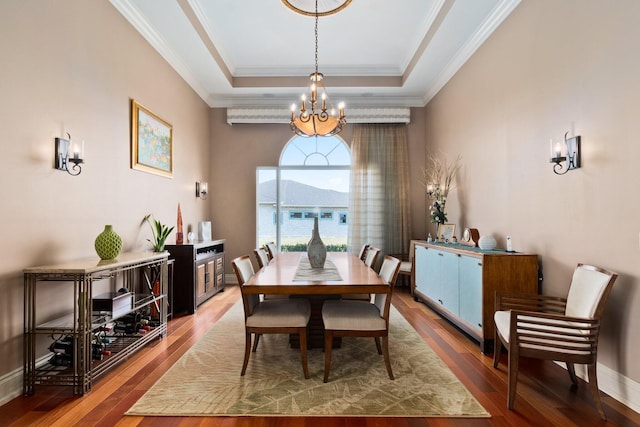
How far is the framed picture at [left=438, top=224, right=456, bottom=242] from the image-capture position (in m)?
4.64

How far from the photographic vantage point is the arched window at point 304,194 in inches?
248

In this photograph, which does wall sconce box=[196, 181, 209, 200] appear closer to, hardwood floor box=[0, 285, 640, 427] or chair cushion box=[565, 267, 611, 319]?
hardwood floor box=[0, 285, 640, 427]

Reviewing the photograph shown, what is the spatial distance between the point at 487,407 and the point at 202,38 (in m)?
4.46

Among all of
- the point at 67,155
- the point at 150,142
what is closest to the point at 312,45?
the point at 150,142

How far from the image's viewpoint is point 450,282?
3736 millimetres

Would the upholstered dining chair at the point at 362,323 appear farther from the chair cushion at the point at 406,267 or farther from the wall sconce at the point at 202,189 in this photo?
the wall sconce at the point at 202,189

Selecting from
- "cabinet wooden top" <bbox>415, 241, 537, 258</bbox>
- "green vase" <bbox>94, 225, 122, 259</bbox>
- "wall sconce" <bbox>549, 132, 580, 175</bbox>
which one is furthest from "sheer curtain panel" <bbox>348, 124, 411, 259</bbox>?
"green vase" <bbox>94, 225, 122, 259</bbox>

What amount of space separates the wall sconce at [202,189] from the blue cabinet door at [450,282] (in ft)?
12.2

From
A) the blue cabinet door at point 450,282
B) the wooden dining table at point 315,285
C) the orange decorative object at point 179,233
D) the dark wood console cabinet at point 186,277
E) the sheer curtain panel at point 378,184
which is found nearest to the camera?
the wooden dining table at point 315,285

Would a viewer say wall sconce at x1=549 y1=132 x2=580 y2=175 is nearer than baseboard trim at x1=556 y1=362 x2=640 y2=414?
No

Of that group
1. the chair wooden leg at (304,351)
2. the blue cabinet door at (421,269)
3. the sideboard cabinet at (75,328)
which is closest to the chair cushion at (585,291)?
the chair wooden leg at (304,351)

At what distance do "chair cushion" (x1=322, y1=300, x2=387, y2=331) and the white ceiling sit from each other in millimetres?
3064

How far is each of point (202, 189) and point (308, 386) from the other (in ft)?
13.3

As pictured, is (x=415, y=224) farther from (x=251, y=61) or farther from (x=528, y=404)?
(x=528, y=404)
